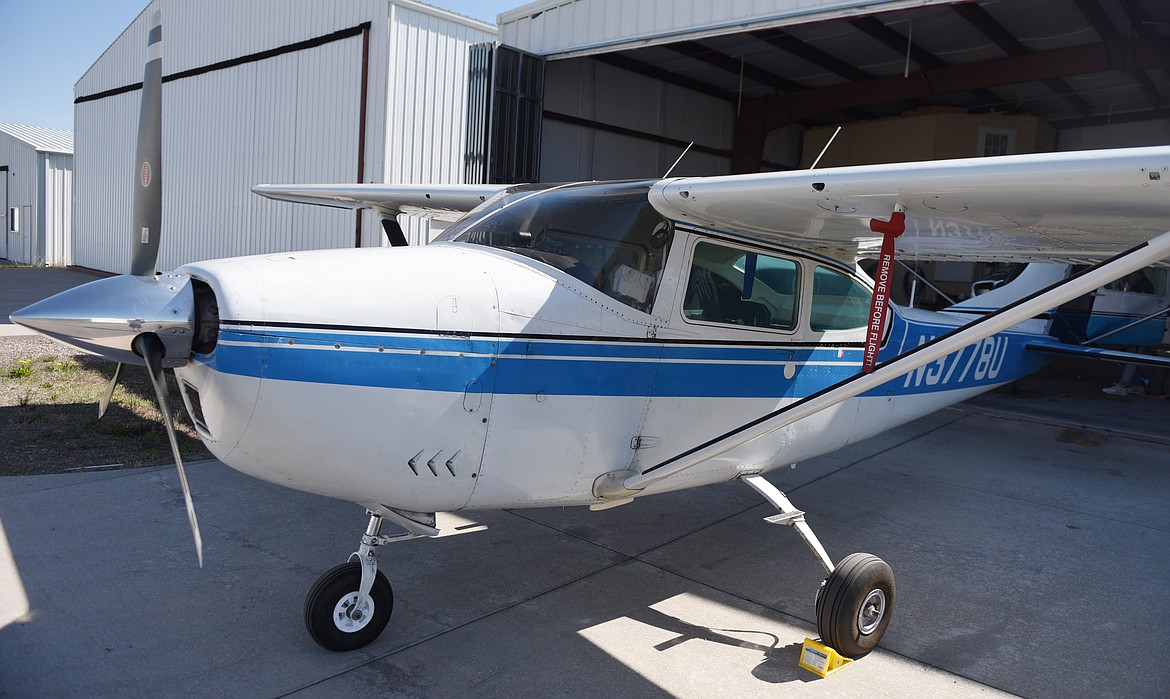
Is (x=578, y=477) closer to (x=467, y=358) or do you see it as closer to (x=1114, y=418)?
(x=467, y=358)

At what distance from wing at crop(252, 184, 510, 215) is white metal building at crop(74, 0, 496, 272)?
10.9 ft

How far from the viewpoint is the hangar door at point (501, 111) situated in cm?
1042

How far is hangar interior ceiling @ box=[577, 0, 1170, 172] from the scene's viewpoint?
1077 centimetres

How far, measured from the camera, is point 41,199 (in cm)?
2722

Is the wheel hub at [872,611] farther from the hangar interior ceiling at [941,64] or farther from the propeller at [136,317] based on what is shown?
the hangar interior ceiling at [941,64]

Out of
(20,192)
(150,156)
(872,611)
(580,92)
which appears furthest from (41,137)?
(872,611)

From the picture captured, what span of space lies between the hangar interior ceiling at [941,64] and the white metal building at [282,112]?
9.65 ft

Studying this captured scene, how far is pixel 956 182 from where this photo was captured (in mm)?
2947

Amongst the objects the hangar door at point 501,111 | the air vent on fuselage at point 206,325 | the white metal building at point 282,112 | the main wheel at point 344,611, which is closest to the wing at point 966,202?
the air vent on fuselage at point 206,325

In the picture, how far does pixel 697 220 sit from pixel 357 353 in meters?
1.74

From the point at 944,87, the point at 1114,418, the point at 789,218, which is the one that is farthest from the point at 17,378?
the point at 944,87

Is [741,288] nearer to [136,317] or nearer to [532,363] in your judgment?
[532,363]

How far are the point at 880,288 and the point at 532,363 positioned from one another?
159cm

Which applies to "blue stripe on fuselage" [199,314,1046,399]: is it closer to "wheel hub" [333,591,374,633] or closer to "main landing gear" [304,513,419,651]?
"main landing gear" [304,513,419,651]
